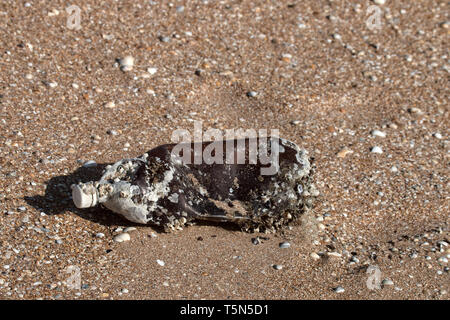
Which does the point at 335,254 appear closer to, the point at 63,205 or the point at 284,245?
the point at 284,245

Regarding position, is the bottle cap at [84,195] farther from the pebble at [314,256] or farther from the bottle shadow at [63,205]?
the pebble at [314,256]

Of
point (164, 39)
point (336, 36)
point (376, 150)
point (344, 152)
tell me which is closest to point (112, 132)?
point (164, 39)

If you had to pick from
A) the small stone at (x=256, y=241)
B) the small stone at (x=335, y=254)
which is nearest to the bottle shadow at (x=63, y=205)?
the small stone at (x=256, y=241)

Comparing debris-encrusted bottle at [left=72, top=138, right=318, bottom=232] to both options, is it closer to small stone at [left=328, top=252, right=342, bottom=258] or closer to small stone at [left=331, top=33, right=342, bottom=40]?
small stone at [left=328, top=252, right=342, bottom=258]

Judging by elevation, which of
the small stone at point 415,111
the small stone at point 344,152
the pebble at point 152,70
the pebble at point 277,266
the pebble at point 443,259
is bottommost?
the pebble at point 277,266

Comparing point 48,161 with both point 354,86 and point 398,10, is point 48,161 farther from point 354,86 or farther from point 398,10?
point 398,10

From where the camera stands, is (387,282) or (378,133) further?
(378,133)
